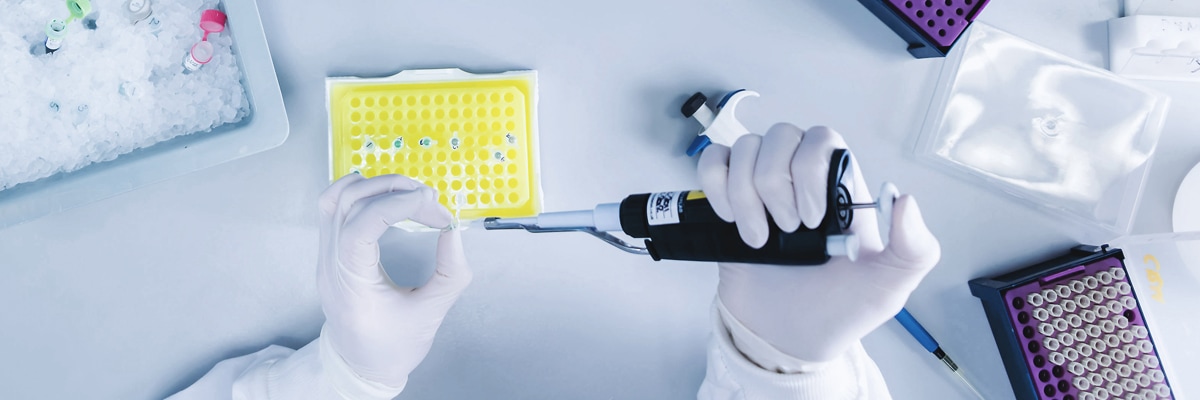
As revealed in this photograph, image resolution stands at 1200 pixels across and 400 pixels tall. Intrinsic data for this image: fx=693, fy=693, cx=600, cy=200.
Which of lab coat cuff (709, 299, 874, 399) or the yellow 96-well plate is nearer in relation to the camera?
lab coat cuff (709, 299, 874, 399)

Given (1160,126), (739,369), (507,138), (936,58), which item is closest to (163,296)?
(507,138)

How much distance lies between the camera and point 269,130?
911 mm

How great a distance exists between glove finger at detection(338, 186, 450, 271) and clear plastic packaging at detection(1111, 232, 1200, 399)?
3.10 ft

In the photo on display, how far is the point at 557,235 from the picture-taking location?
3.18 ft

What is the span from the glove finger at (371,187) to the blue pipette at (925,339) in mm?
674

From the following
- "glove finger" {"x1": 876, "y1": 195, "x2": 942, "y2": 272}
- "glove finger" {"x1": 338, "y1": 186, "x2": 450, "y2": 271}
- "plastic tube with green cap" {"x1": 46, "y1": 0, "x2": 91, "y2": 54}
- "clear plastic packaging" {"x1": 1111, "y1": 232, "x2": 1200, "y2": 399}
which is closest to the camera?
"glove finger" {"x1": 876, "y1": 195, "x2": 942, "y2": 272}

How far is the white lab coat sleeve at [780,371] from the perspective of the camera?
0.78m

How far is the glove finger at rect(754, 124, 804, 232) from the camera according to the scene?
0.65 m

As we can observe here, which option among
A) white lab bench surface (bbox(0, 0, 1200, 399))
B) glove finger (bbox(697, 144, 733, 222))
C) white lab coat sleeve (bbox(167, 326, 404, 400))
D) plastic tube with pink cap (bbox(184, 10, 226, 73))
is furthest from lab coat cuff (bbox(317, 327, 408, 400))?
glove finger (bbox(697, 144, 733, 222))

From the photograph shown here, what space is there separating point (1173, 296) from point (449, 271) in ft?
3.30

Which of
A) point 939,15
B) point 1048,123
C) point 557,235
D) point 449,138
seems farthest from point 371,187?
point 1048,123

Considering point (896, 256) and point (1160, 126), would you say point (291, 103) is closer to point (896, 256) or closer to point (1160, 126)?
point (896, 256)

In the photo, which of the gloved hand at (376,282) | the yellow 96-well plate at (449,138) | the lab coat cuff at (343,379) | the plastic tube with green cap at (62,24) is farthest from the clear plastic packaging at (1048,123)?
the plastic tube with green cap at (62,24)

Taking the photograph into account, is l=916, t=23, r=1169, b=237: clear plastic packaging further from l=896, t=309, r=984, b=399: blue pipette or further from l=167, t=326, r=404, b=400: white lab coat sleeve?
l=167, t=326, r=404, b=400: white lab coat sleeve
